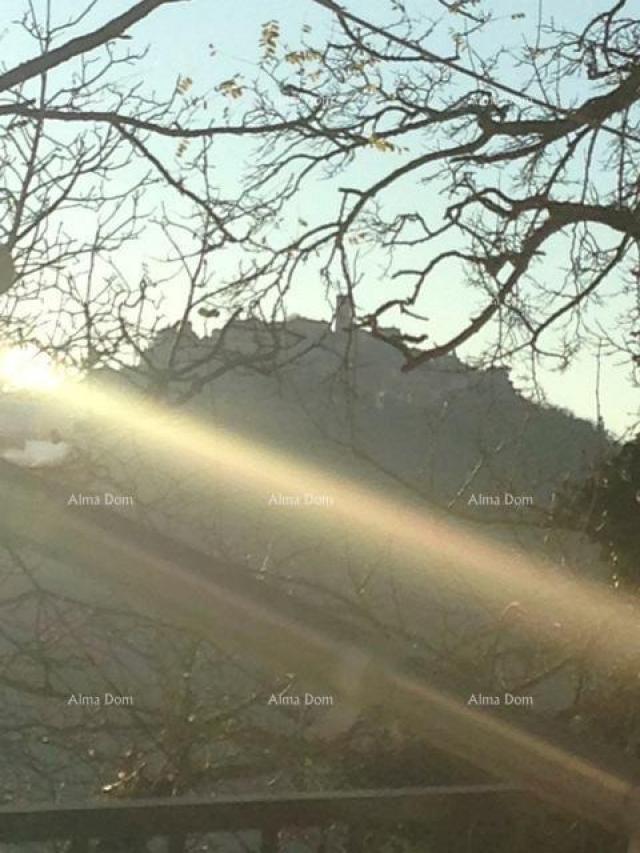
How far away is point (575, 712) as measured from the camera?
4695 millimetres

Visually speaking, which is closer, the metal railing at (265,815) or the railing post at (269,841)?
the metal railing at (265,815)

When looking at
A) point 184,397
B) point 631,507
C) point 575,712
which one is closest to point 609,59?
point 631,507

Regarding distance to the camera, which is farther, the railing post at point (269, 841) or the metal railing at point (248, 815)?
the railing post at point (269, 841)

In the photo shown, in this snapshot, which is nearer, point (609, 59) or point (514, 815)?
point (514, 815)

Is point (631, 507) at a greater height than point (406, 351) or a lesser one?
lesser

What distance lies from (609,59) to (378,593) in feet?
7.89

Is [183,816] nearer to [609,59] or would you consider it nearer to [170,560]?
[170,560]

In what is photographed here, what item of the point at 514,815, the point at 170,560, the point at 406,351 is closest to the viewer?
the point at 170,560

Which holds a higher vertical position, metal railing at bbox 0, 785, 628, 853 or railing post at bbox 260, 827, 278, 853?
metal railing at bbox 0, 785, 628, 853

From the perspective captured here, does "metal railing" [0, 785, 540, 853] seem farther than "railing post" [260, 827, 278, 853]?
No

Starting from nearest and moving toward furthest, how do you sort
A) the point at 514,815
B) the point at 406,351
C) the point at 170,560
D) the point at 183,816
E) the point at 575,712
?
the point at 170,560 < the point at 183,816 < the point at 514,815 < the point at 575,712 < the point at 406,351

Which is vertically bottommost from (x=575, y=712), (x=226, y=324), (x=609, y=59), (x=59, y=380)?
(x=575, y=712)

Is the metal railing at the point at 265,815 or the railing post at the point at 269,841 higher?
the metal railing at the point at 265,815

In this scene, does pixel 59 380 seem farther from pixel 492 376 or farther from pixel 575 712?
pixel 575 712
